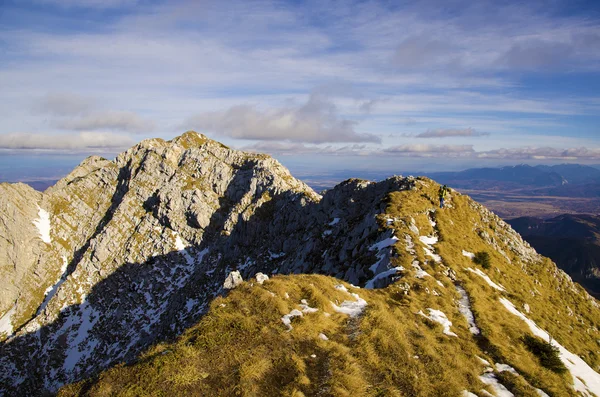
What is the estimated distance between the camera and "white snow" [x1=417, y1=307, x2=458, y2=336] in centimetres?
1930

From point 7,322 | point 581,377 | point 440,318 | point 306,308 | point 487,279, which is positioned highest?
point 306,308

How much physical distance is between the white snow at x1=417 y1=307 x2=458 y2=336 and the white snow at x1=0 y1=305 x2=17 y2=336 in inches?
5123

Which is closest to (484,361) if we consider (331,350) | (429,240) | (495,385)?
(495,385)

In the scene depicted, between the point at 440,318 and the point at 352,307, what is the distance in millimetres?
7202

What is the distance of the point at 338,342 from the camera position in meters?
14.6

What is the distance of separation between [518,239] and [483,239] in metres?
14.2

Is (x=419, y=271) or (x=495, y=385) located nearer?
(x=495, y=385)

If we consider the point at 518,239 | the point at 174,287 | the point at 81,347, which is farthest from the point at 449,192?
the point at 81,347

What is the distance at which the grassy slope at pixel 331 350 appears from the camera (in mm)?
11180

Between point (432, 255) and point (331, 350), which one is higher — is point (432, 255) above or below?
below

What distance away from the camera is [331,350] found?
13.6m

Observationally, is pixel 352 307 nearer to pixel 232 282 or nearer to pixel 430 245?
pixel 232 282

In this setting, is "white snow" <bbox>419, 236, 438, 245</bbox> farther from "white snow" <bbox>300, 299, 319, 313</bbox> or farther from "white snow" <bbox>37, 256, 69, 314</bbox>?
"white snow" <bbox>37, 256, 69, 314</bbox>

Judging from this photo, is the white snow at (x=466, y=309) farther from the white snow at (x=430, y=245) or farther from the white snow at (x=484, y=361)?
the white snow at (x=430, y=245)
